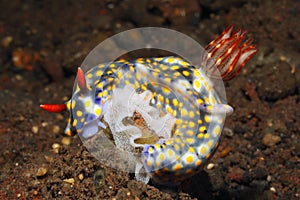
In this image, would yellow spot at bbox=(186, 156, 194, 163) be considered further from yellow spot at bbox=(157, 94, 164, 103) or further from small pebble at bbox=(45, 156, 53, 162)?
small pebble at bbox=(45, 156, 53, 162)

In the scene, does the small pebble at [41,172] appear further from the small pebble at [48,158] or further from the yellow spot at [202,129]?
the yellow spot at [202,129]

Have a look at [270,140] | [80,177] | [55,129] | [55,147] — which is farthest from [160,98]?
[55,129]

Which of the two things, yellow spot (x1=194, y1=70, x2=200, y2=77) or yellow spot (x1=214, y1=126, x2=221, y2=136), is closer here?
yellow spot (x1=214, y1=126, x2=221, y2=136)

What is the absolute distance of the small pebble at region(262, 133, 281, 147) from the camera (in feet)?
14.0

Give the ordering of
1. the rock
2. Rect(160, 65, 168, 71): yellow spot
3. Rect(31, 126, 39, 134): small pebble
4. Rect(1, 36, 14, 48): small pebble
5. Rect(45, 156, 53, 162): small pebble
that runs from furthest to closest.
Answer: Rect(1, 36, 14, 48): small pebble < the rock < Rect(31, 126, 39, 134): small pebble < Rect(45, 156, 53, 162): small pebble < Rect(160, 65, 168, 71): yellow spot

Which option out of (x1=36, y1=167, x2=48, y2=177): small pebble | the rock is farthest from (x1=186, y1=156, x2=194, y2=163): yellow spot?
the rock

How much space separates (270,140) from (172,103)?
1.68 metres

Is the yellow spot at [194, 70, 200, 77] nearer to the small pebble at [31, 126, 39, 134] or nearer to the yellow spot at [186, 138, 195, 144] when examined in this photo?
the yellow spot at [186, 138, 195, 144]

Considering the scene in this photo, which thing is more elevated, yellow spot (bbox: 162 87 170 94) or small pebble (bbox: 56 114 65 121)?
yellow spot (bbox: 162 87 170 94)

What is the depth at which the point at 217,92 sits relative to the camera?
11.0 feet

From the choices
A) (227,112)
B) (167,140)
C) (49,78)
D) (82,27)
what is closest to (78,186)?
(167,140)

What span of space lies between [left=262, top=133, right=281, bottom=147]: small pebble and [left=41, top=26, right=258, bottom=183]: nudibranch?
1.24m

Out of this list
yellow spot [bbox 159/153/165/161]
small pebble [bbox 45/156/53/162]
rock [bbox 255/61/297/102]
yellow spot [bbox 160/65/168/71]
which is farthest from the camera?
rock [bbox 255/61/297/102]

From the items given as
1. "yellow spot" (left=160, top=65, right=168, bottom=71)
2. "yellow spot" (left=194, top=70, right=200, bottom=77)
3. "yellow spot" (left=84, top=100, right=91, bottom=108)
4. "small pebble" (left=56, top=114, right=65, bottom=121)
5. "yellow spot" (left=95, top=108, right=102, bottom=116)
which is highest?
"yellow spot" (left=194, top=70, right=200, bottom=77)
